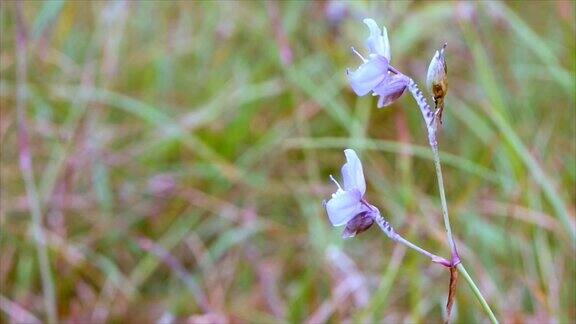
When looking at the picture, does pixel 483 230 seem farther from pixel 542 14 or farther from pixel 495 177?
pixel 542 14

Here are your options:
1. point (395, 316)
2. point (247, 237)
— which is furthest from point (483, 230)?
point (247, 237)

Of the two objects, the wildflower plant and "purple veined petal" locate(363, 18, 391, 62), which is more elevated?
"purple veined petal" locate(363, 18, 391, 62)

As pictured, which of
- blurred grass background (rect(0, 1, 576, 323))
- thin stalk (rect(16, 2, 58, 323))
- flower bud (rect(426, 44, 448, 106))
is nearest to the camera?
flower bud (rect(426, 44, 448, 106))

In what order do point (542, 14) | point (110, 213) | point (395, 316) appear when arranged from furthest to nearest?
point (542, 14) < point (110, 213) < point (395, 316)

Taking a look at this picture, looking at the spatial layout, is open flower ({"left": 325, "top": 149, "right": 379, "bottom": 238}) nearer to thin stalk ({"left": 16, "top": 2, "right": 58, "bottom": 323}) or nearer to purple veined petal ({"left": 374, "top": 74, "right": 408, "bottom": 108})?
purple veined petal ({"left": 374, "top": 74, "right": 408, "bottom": 108})

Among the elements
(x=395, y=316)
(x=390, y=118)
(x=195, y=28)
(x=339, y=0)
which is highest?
(x=195, y=28)

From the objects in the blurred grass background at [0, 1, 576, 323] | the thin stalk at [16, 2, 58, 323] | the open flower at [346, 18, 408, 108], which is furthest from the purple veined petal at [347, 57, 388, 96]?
the thin stalk at [16, 2, 58, 323]
